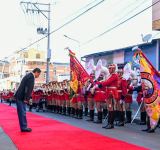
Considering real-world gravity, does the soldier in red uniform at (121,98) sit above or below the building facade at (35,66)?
below

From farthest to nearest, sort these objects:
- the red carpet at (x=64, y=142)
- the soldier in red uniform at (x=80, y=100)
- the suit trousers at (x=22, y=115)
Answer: the soldier in red uniform at (x=80, y=100) < the suit trousers at (x=22, y=115) < the red carpet at (x=64, y=142)

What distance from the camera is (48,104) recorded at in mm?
19109

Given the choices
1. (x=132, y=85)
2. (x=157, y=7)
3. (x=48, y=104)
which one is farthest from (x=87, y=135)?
(x=157, y=7)

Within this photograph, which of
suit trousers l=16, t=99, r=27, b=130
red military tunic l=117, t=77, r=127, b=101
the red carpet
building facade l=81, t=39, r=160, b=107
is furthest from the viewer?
building facade l=81, t=39, r=160, b=107

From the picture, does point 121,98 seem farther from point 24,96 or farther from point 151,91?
point 24,96

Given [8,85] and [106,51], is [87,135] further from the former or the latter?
[8,85]

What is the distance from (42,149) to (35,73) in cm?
330

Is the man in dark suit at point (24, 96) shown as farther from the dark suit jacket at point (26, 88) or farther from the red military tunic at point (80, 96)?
the red military tunic at point (80, 96)

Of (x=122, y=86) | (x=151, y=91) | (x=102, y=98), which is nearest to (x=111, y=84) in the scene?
(x=122, y=86)

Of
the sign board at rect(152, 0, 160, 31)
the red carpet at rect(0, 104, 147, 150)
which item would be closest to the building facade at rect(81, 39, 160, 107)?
the sign board at rect(152, 0, 160, 31)

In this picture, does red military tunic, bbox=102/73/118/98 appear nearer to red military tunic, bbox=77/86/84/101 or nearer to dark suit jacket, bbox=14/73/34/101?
dark suit jacket, bbox=14/73/34/101

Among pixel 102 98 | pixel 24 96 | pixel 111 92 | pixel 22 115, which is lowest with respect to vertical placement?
pixel 22 115

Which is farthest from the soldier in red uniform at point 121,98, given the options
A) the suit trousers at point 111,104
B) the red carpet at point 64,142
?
the red carpet at point 64,142

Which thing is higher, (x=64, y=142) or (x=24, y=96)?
(x=24, y=96)
